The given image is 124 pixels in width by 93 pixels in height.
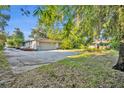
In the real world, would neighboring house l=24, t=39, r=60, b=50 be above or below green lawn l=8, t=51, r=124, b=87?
above

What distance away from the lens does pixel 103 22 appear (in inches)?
107

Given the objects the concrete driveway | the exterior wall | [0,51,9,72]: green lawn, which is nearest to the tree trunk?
the concrete driveway

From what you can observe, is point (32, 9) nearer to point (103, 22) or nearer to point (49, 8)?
point (49, 8)

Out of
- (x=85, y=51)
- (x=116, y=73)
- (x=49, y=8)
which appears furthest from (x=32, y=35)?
(x=116, y=73)

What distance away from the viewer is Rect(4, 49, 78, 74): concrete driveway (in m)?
2.69

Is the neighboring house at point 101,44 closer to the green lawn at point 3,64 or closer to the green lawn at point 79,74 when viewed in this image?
the green lawn at point 79,74

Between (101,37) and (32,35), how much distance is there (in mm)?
747

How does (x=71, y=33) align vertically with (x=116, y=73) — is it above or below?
above

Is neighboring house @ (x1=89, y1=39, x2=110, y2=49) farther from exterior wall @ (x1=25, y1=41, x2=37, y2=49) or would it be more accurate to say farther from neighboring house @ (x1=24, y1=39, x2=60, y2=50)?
exterior wall @ (x1=25, y1=41, x2=37, y2=49)

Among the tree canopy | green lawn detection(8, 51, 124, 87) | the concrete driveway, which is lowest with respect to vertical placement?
green lawn detection(8, 51, 124, 87)

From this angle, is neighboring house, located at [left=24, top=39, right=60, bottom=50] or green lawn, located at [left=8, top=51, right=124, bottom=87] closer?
green lawn, located at [left=8, top=51, right=124, bottom=87]

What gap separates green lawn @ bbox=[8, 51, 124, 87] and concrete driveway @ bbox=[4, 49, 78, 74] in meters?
0.05

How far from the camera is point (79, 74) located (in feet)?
8.75

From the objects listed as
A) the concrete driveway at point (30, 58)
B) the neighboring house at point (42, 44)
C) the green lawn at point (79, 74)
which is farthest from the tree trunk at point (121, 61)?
the neighboring house at point (42, 44)
